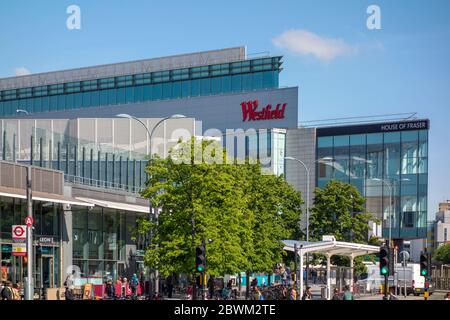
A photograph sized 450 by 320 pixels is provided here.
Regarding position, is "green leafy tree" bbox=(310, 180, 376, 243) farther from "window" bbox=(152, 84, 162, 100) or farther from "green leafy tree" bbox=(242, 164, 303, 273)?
"window" bbox=(152, 84, 162, 100)

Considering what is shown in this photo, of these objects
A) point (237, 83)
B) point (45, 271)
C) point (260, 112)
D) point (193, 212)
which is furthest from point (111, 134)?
point (193, 212)

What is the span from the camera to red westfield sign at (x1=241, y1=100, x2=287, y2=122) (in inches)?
4439

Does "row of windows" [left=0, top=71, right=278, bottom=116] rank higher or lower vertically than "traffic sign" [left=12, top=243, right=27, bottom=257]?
higher

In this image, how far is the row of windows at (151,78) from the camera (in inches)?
4614

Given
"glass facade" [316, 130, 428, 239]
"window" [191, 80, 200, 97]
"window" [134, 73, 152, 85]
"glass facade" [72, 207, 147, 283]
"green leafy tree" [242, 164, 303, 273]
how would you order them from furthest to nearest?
1. "window" [134, 73, 152, 85]
2. "window" [191, 80, 200, 97]
3. "glass facade" [316, 130, 428, 239]
4. "green leafy tree" [242, 164, 303, 273]
5. "glass facade" [72, 207, 147, 283]

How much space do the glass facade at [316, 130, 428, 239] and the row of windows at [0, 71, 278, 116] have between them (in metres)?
14.1

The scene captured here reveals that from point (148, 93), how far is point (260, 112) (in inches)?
755

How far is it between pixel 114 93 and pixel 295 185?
1259 inches

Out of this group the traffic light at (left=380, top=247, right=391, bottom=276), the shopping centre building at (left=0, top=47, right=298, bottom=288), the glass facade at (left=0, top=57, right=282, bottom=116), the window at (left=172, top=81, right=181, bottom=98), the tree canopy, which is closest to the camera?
the traffic light at (left=380, top=247, right=391, bottom=276)

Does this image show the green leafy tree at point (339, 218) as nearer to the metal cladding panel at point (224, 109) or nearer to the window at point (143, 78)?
the metal cladding panel at point (224, 109)

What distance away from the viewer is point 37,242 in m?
49.3

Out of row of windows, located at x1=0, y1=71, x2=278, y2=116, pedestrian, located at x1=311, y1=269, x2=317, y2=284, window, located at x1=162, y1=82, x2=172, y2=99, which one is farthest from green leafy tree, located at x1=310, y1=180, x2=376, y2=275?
window, located at x1=162, y1=82, x2=172, y2=99

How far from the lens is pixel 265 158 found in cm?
11156
